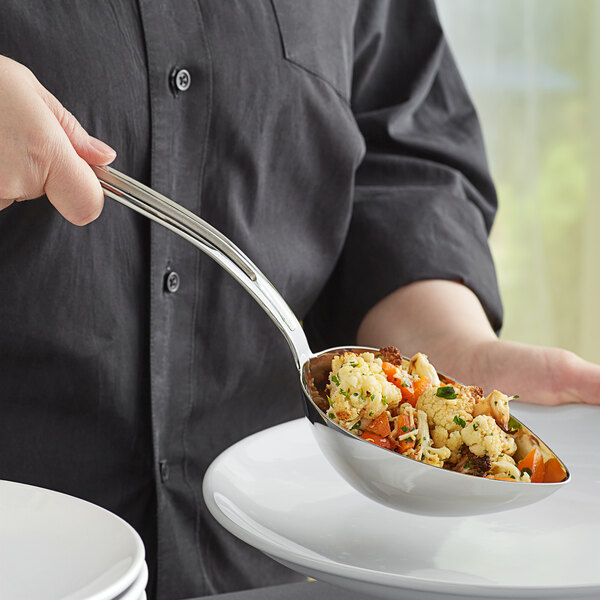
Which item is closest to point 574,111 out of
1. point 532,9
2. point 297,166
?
point 532,9

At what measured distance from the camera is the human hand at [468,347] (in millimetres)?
658

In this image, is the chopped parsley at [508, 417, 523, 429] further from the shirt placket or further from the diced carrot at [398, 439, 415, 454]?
the shirt placket

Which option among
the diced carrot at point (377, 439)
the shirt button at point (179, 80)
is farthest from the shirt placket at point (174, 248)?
the diced carrot at point (377, 439)

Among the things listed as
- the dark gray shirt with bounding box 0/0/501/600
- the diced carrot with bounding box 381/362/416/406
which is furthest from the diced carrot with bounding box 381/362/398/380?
the dark gray shirt with bounding box 0/0/501/600

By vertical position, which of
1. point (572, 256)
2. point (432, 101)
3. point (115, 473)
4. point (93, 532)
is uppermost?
point (432, 101)

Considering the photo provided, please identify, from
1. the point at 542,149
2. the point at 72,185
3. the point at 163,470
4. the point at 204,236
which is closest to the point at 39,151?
the point at 72,185

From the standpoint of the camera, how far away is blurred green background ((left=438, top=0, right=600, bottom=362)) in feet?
7.16

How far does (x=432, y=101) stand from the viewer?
949 mm

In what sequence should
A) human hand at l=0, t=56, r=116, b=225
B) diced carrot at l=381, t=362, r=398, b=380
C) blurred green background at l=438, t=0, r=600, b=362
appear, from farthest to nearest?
blurred green background at l=438, t=0, r=600, b=362
diced carrot at l=381, t=362, r=398, b=380
human hand at l=0, t=56, r=116, b=225

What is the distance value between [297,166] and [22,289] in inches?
11.2

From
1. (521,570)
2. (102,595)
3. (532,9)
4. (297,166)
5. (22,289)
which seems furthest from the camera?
(532,9)

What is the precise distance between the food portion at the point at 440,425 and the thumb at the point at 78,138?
0.21 metres

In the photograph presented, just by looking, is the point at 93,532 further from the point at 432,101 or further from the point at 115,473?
the point at 432,101

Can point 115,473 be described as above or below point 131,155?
below
